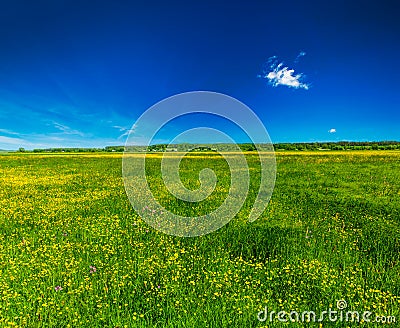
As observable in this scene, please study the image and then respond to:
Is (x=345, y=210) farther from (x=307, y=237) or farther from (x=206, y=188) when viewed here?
(x=206, y=188)

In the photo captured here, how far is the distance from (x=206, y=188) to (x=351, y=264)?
1058 cm

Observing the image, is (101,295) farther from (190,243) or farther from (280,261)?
(280,261)

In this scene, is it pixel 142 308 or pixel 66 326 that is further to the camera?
pixel 142 308

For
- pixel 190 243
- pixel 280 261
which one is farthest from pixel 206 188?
pixel 280 261

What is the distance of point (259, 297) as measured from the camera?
5.04 meters

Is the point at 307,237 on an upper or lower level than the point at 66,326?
upper

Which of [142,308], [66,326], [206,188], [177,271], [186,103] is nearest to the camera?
[66,326]

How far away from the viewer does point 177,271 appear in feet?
18.6

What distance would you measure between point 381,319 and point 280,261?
2.33 m

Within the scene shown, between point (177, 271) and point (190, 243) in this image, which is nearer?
point (177, 271)

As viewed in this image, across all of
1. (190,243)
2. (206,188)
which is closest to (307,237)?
(190,243)

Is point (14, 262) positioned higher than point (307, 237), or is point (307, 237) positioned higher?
point (307, 237)

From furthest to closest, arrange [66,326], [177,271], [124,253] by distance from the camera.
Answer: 1. [124,253]
2. [177,271]
3. [66,326]

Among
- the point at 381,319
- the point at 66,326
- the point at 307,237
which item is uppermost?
the point at 307,237
